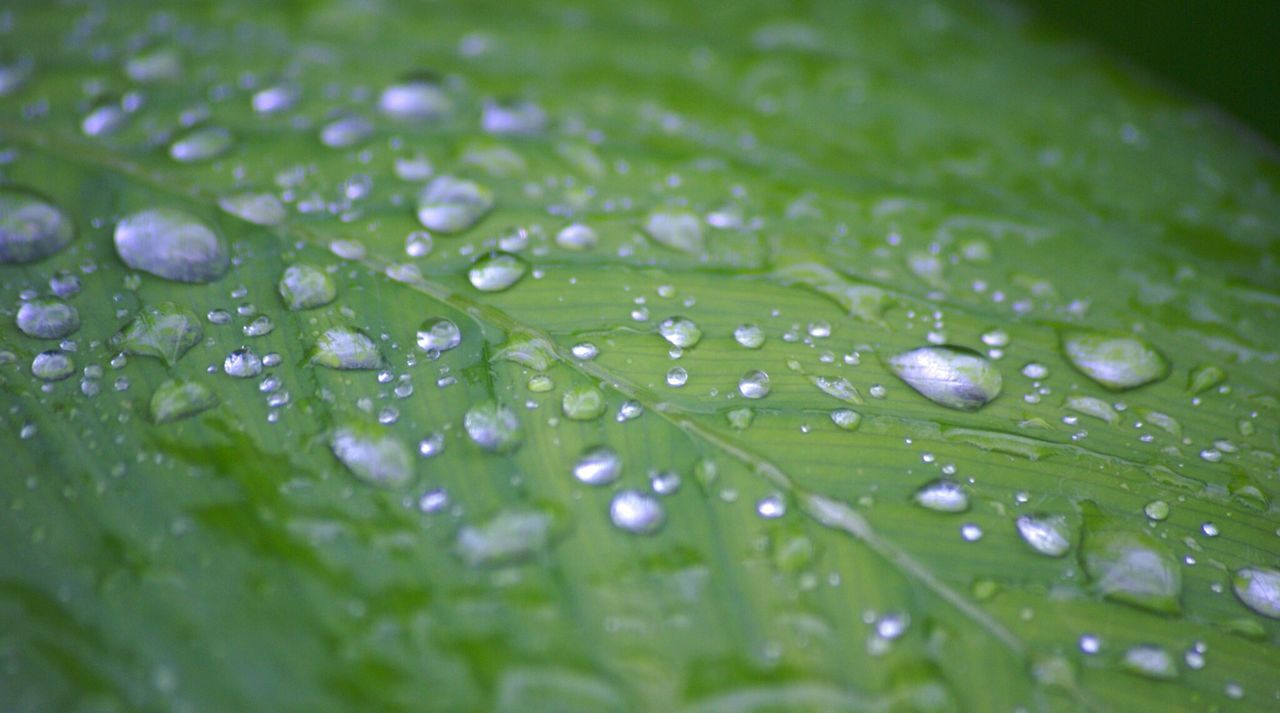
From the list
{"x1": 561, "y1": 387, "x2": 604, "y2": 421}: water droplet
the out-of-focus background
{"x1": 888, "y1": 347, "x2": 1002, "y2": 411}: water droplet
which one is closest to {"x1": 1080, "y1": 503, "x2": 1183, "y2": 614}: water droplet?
Result: {"x1": 888, "y1": 347, "x2": 1002, "y2": 411}: water droplet

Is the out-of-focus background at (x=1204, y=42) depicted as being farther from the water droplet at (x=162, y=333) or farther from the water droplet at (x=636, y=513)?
the water droplet at (x=162, y=333)

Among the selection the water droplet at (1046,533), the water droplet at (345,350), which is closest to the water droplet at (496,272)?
the water droplet at (345,350)

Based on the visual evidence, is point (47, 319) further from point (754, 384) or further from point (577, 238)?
point (754, 384)

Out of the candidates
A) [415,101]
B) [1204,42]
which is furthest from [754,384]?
[1204,42]

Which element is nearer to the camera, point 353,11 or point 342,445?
point 342,445

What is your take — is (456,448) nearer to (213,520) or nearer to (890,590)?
(213,520)

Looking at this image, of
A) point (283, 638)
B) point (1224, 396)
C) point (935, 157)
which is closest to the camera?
point (283, 638)

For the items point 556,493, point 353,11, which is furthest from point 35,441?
point 353,11
